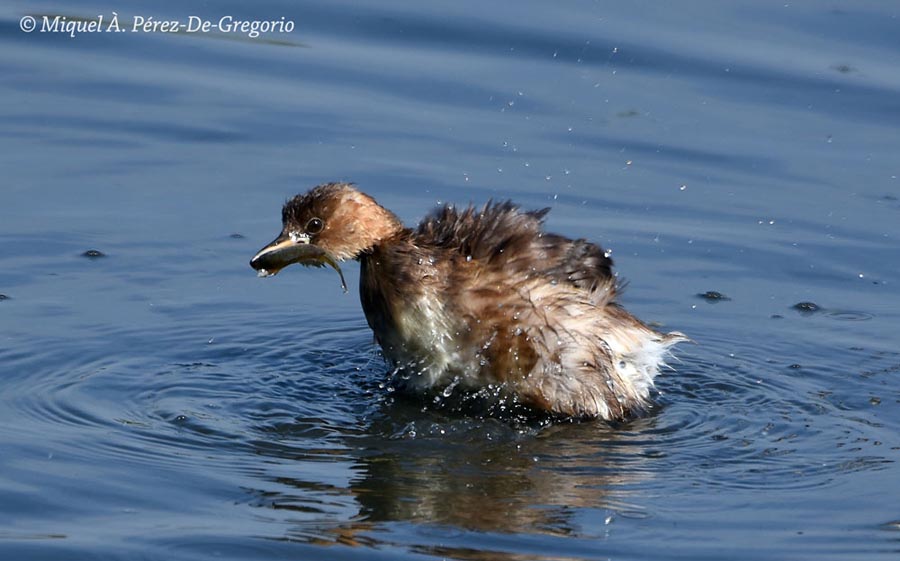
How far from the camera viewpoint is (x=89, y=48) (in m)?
13.7

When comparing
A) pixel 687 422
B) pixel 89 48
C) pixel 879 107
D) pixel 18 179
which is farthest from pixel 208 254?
pixel 879 107

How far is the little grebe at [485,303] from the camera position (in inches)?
310

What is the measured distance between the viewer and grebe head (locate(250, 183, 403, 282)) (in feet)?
26.3

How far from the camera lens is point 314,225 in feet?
26.4

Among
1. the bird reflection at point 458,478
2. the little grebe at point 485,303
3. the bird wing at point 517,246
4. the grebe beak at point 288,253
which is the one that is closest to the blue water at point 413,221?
the bird reflection at point 458,478


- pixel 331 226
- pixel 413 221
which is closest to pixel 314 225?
pixel 331 226

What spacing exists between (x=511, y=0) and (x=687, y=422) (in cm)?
706

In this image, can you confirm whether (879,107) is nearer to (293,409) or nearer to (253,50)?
(253,50)
